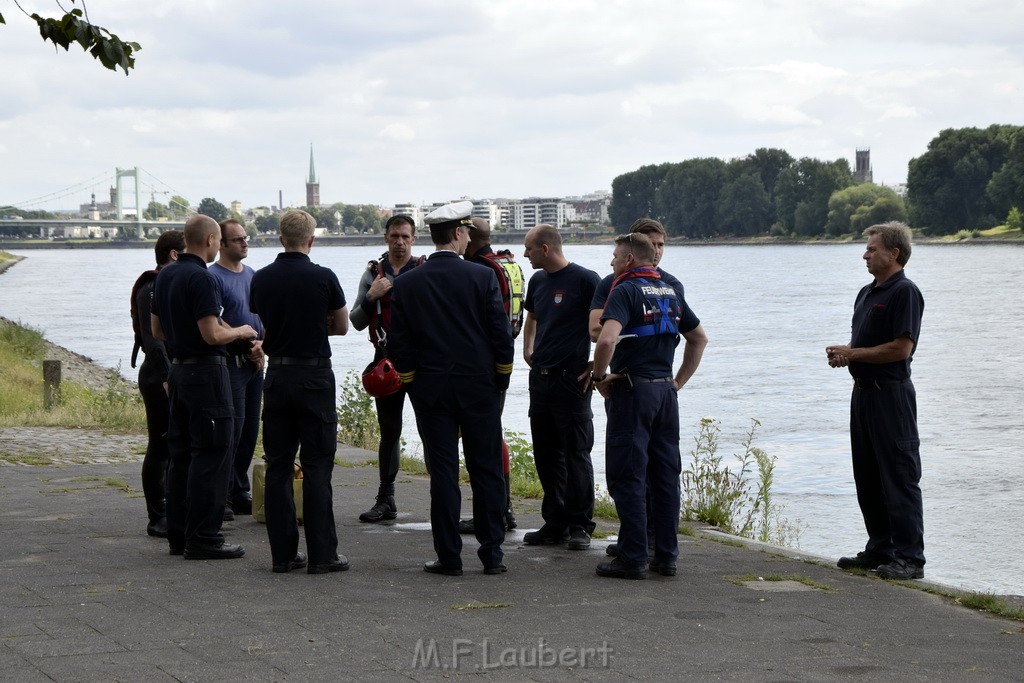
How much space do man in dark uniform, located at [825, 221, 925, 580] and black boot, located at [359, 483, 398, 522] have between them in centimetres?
288

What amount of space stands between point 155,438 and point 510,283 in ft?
7.56

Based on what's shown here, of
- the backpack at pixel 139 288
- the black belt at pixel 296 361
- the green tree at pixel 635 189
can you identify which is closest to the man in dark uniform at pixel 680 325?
the black belt at pixel 296 361

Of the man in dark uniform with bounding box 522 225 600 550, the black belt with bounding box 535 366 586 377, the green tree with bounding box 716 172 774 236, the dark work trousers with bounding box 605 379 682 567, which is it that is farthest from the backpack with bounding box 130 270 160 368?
the green tree with bounding box 716 172 774 236

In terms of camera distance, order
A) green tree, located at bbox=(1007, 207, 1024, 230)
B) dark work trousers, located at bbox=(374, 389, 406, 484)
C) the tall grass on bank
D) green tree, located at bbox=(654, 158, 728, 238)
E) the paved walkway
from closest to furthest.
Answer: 1. the paved walkway
2. dark work trousers, located at bbox=(374, 389, 406, 484)
3. the tall grass on bank
4. green tree, located at bbox=(1007, 207, 1024, 230)
5. green tree, located at bbox=(654, 158, 728, 238)

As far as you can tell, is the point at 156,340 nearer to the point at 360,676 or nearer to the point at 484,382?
the point at 484,382

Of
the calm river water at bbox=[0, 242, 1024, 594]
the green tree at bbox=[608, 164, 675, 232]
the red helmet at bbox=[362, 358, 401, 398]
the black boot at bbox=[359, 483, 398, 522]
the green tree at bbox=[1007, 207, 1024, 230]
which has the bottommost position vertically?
the calm river water at bbox=[0, 242, 1024, 594]

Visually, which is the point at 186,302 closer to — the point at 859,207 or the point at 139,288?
the point at 139,288

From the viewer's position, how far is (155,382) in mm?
7176

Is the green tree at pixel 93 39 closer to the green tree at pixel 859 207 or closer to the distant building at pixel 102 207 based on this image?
the green tree at pixel 859 207

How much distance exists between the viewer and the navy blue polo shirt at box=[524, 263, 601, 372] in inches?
278

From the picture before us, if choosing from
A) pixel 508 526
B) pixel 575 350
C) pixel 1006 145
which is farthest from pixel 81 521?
pixel 1006 145

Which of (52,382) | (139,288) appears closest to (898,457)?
(139,288)

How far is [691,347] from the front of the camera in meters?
6.78

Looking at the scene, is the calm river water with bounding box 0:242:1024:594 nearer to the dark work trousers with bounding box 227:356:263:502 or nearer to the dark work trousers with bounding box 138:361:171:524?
the dark work trousers with bounding box 227:356:263:502
